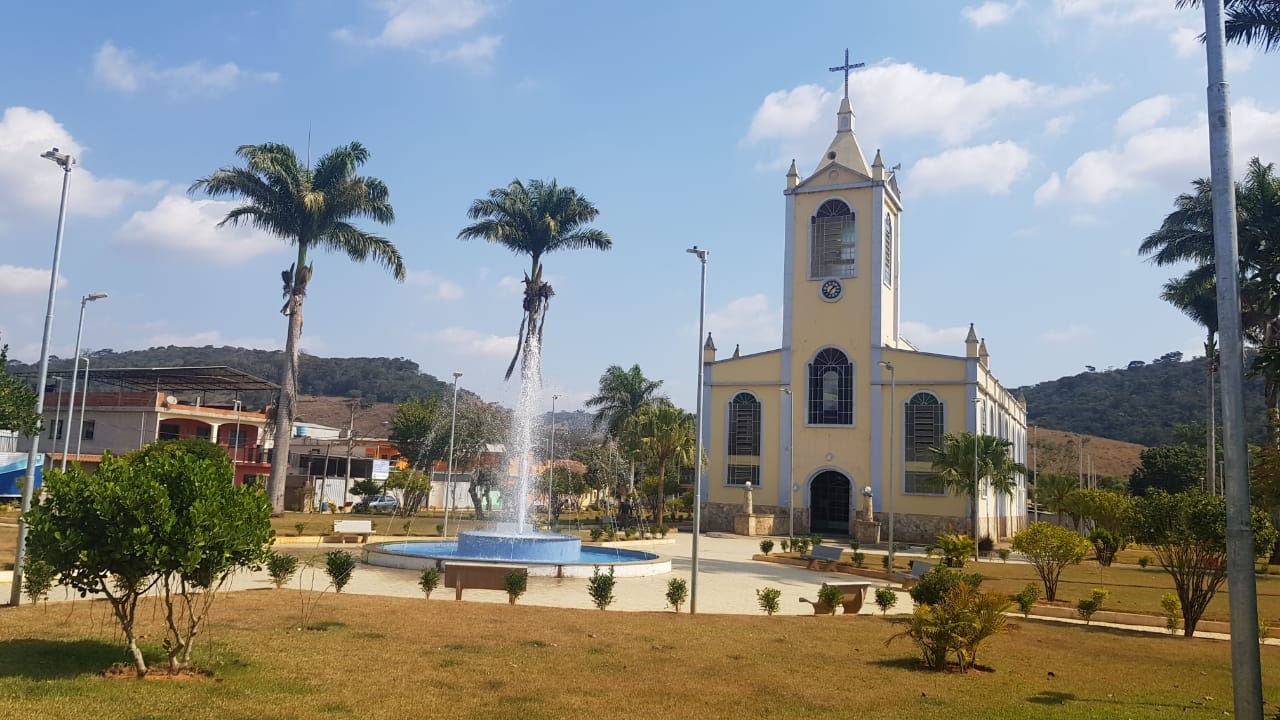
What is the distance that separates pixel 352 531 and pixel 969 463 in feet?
81.7

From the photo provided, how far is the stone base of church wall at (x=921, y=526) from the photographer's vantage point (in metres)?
44.3

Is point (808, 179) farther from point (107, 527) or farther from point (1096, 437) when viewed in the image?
point (1096, 437)

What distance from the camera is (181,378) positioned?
177 feet

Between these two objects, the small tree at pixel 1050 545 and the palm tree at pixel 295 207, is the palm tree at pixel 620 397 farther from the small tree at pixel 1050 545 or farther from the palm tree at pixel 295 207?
the small tree at pixel 1050 545

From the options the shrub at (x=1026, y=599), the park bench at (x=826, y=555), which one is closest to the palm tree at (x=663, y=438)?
the park bench at (x=826, y=555)

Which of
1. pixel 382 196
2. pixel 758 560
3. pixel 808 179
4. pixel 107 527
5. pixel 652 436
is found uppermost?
pixel 808 179

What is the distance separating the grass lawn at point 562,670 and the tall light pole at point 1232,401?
2.83 m

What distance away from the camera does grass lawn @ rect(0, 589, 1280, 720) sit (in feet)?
30.1

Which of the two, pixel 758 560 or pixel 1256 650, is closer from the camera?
pixel 1256 650

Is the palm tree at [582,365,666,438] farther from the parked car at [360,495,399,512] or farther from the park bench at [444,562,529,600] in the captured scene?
the park bench at [444,562,529,600]

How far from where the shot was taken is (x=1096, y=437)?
109 meters

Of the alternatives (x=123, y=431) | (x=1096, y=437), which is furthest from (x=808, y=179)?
(x=1096, y=437)

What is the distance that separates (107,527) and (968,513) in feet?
135

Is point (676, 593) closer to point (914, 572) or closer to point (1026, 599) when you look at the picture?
point (1026, 599)
